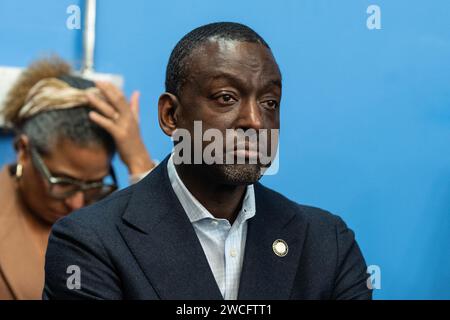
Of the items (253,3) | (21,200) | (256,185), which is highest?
(253,3)

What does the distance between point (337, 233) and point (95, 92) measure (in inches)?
28.1

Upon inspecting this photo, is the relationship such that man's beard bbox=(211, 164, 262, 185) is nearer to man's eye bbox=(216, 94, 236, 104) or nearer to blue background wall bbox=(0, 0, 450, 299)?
man's eye bbox=(216, 94, 236, 104)

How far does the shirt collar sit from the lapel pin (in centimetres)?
6

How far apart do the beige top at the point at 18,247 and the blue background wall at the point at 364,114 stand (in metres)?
0.17

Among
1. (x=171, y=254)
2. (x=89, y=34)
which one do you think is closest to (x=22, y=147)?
(x=89, y=34)

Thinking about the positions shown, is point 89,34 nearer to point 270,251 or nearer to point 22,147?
point 22,147

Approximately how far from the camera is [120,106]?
69.3 inches

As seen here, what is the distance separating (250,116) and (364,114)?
0.85 metres

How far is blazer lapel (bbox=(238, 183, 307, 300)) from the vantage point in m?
1.16

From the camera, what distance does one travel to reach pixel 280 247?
4.00 ft

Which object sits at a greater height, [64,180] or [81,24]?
[81,24]

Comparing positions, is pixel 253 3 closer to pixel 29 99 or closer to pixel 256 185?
pixel 29 99

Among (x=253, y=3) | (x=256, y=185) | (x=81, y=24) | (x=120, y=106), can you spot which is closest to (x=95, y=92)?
(x=120, y=106)

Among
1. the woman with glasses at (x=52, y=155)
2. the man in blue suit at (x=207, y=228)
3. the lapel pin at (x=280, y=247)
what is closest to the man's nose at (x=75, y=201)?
the woman with glasses at (x=52, y=155)
